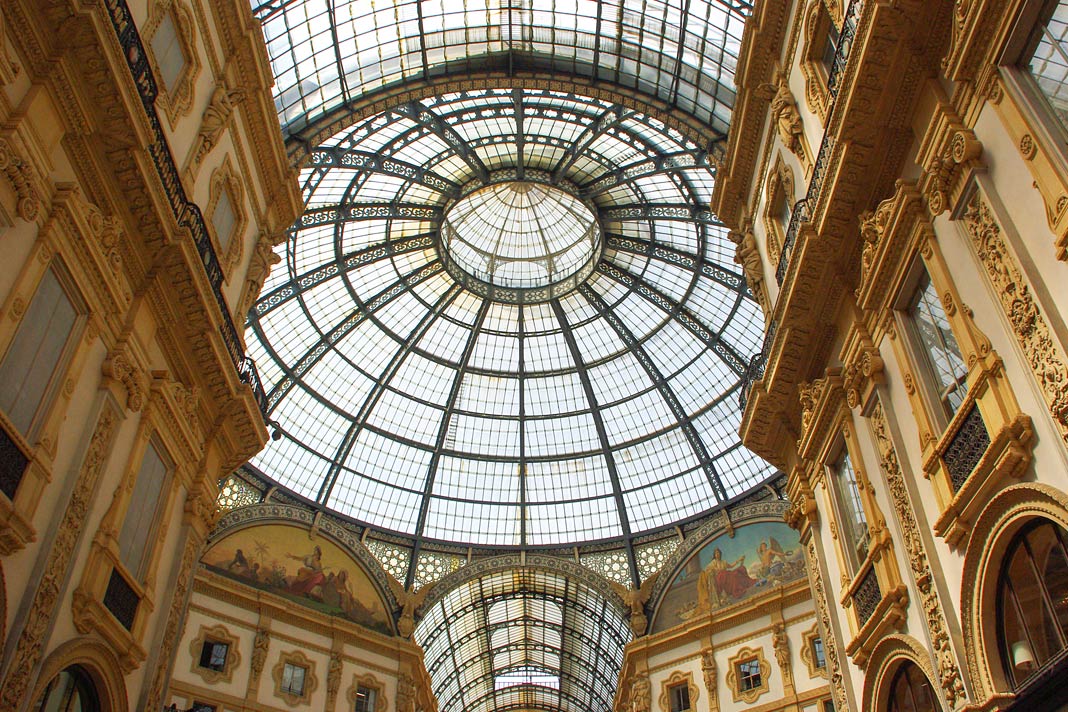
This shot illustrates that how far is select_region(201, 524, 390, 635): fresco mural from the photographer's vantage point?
30984 mm

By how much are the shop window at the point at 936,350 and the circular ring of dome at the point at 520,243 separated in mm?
24090

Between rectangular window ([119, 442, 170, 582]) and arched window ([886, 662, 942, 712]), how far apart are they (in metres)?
12.9

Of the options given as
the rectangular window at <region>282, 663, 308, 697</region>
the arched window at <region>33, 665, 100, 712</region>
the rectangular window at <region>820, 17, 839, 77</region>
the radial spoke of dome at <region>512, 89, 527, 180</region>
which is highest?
the radial spoke of dome at <region>512, 89, 527, 180</region>

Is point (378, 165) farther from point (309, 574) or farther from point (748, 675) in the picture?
point (748, 675)

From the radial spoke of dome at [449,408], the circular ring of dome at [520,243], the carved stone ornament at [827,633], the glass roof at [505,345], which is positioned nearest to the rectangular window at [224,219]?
the glass roof at [505,345]

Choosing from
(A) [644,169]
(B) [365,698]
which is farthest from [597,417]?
(B) [365,698]

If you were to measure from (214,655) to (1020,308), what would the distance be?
88.2 ft

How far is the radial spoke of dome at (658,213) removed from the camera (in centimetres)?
3222

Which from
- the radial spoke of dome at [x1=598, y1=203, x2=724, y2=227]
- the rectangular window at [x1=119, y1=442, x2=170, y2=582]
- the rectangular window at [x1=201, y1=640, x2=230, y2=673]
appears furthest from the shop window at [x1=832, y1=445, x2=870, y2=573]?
the rectangular window at [x1=201, y1=640, x2=230, y2=673]

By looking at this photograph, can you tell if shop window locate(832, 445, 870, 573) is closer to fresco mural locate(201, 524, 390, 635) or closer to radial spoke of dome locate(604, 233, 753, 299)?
radial spoke of dome locate(604, 233, 753, 299)

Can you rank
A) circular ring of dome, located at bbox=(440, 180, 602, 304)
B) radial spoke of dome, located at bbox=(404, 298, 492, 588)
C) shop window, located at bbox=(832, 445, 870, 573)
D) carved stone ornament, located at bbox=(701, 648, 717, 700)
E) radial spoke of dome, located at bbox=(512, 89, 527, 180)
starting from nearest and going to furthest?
1. shop window, located at bbox=(832, 445, 870, 573)
2. radial spoke of dome, located at bbox=(512, 89, 527, 180)
3. carved stone ornament, located at bbox=(701, 648, 717, 700)
4. circular ring of dome, located at bbox=(440, 180, 602, 304)
5. radial spoke of dome, located at bbox=(404, 298, 492, 588)

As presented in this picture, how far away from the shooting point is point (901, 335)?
12750 mm

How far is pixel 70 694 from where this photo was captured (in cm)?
1241

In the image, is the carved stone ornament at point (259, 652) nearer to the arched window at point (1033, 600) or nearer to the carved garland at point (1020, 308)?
the arched window at point (1033, 600)
